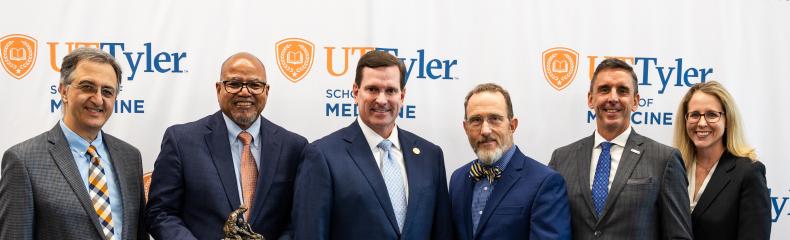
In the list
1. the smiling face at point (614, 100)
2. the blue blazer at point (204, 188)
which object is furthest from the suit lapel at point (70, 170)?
the smiling face at point (614, 100)

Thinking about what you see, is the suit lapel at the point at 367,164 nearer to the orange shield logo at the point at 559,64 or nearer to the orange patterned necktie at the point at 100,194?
the orange patterned necktie at the point at 100,194

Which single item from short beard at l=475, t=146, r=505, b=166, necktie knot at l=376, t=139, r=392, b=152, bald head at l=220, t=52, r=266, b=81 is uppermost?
bald head at l=220, t=52, r=266, b=81

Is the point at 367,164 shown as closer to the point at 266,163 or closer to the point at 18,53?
the point at 266,163

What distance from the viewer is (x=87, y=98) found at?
8.49 feet

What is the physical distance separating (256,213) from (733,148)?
7.77 ft

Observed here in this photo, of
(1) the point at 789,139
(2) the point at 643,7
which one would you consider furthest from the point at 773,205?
(2) the point at 643,7

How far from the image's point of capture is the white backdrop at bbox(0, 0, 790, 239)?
11.9 feet

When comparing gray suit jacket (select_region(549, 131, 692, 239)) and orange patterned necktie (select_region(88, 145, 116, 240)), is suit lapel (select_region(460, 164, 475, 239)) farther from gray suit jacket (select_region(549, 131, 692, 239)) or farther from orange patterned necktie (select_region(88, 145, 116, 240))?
orange patterned necktie (select_region(88, 145, 116, 240))

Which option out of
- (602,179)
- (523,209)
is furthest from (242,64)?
(602,179)

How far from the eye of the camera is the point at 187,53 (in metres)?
3.66

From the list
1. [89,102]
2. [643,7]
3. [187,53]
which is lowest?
[89,102]

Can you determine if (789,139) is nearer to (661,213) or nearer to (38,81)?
(661,213)

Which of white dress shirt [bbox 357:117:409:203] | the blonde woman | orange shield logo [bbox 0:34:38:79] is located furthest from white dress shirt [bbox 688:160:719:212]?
orange shield logo [bbox 0:34:38:79]

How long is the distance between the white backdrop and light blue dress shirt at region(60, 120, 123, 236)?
0.93 metres
